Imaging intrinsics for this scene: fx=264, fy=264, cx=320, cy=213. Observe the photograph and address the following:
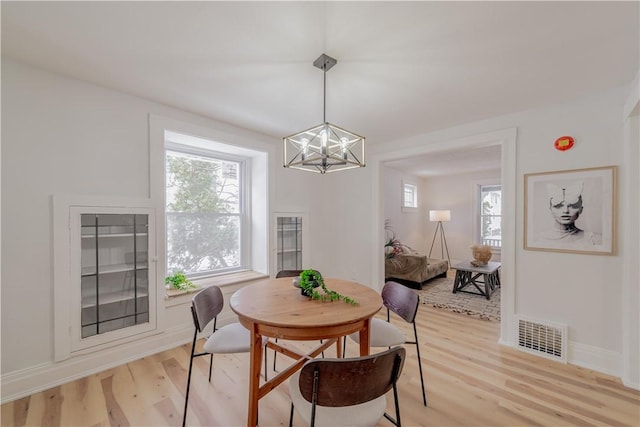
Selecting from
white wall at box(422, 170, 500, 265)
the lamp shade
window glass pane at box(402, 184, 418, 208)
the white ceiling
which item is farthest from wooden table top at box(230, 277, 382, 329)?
white wall at box(422, 170, 500, 265)

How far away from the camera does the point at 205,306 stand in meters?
1.90

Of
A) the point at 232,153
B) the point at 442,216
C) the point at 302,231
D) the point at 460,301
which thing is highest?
the point at 232,153

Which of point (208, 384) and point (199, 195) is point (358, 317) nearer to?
point (208, 384)

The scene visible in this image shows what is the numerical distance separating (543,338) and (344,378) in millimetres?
2569

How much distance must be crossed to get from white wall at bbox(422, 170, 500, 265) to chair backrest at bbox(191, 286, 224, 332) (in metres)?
6.27

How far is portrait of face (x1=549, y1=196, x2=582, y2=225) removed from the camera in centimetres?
240

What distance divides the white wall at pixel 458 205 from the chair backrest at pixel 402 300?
521 cm

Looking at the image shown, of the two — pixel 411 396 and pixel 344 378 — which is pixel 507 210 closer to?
pixel 411 396

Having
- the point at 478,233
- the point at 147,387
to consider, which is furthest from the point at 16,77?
the point at 478,233

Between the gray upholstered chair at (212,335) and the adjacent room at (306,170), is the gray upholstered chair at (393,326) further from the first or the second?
the gray upholstered chair at (212,335)

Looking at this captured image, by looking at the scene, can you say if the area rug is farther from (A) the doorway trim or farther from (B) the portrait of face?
(B) the portrait of face

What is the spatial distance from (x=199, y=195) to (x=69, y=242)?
4.40ft

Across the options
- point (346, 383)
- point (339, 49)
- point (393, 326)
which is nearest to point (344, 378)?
point (346, 383)

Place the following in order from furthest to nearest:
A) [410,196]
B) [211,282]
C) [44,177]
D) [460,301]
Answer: [410,196] < [460,301] < [211,282] < [44,177]
